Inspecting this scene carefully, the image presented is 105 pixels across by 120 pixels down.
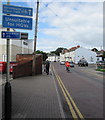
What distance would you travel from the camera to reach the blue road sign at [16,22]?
5484 millimetres

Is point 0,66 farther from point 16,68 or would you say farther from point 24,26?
point 24,26

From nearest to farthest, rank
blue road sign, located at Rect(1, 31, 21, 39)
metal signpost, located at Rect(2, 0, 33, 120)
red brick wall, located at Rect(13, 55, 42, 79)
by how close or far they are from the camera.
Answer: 1. metal signpost, located at Rect(2, 0, 33, 120)
2. blue road sign, located at Rect(1, 31, 21, 39)
3. red brick wall, located at Rect(13, 55, 42, 79)

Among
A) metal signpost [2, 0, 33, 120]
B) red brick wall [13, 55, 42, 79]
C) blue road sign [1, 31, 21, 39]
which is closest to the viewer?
metal signpost [2, 0, 33, 120]

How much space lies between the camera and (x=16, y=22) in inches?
221

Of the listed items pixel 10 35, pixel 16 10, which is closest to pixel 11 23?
pixel 10 35

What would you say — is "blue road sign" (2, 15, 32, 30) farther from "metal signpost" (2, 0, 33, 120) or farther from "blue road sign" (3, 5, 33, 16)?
"blue road sign" (3, 5, 33, 16)

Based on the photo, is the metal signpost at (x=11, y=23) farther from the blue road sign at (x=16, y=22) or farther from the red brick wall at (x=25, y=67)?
the red brick wall at (x=25, y=67)

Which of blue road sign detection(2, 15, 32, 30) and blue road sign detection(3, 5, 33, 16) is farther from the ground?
blue road sign detection(3, 5, 33, 16)

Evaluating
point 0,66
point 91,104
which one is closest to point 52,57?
point 0,66

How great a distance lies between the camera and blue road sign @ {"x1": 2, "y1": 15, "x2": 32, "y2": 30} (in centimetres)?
548

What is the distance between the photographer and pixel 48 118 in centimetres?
529

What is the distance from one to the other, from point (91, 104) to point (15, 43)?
3571cm

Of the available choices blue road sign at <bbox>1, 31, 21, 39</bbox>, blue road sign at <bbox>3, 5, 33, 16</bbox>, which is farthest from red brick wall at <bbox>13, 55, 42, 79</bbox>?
blue road sign at <bbox>3, 5, 33, 16</bbox>

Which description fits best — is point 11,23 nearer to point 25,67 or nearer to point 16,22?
point 16,22
